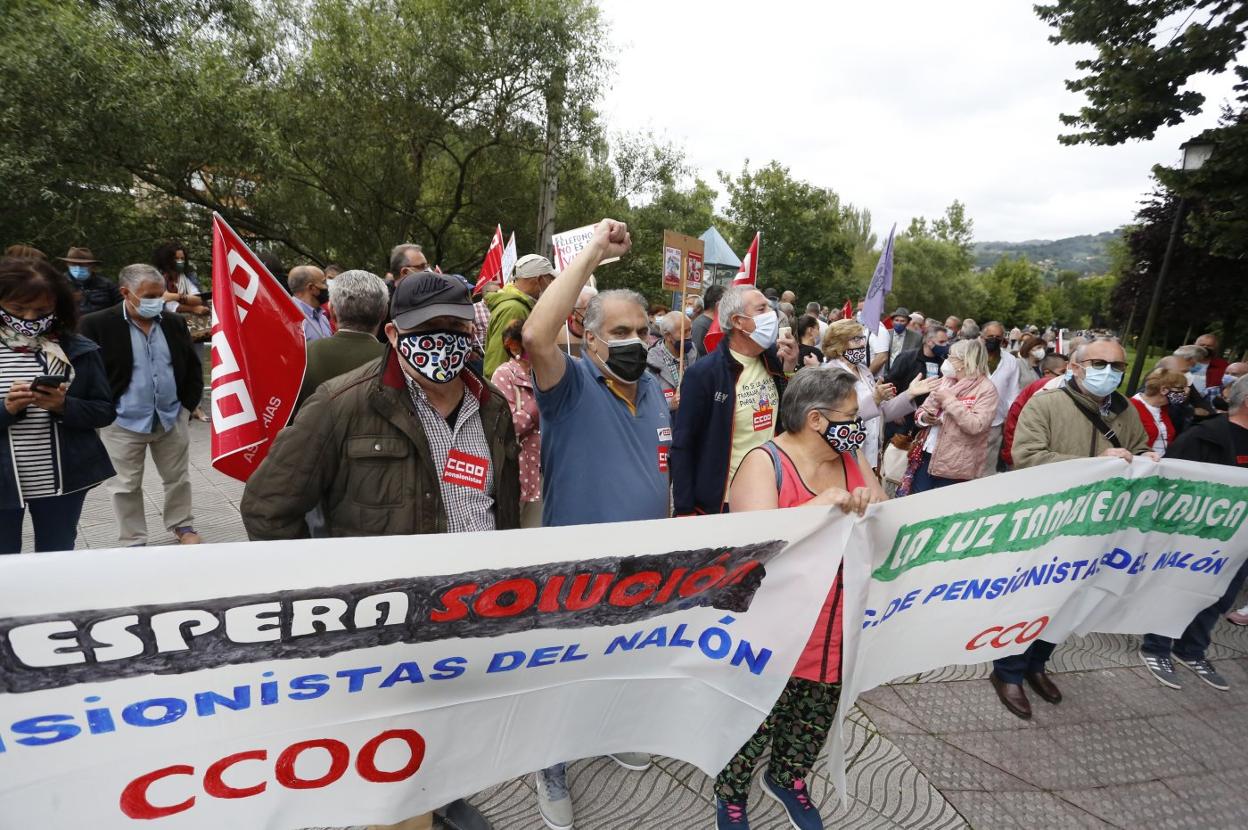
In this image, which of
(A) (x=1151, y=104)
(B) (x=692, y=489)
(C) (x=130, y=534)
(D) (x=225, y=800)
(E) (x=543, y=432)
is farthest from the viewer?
(A) (x=1151, y=104)

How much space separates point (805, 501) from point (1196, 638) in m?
3.47

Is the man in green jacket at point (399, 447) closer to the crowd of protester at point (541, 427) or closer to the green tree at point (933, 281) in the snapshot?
the crowd of protester at point (541, 427)

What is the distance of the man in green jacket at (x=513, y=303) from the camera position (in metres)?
4.35

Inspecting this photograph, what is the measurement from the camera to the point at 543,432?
8.32ft

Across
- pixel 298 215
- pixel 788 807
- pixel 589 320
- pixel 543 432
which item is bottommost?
pixel 788 807

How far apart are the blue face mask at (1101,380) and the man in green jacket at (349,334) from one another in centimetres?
374

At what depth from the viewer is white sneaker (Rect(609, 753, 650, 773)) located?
2.86 m

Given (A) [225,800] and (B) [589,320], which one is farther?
(B) [589,320]

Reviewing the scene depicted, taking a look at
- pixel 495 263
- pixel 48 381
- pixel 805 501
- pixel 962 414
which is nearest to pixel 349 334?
pixel 48 381

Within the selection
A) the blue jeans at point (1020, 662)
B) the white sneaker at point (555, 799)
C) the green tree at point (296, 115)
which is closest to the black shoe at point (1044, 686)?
the blue jeans at point (1020, 662)

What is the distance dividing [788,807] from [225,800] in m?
1.96

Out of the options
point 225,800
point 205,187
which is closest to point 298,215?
point 205,187

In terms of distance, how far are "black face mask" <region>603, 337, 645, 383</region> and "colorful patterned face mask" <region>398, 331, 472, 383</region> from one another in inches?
24.8

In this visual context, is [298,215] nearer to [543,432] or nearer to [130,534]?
[130,534]
